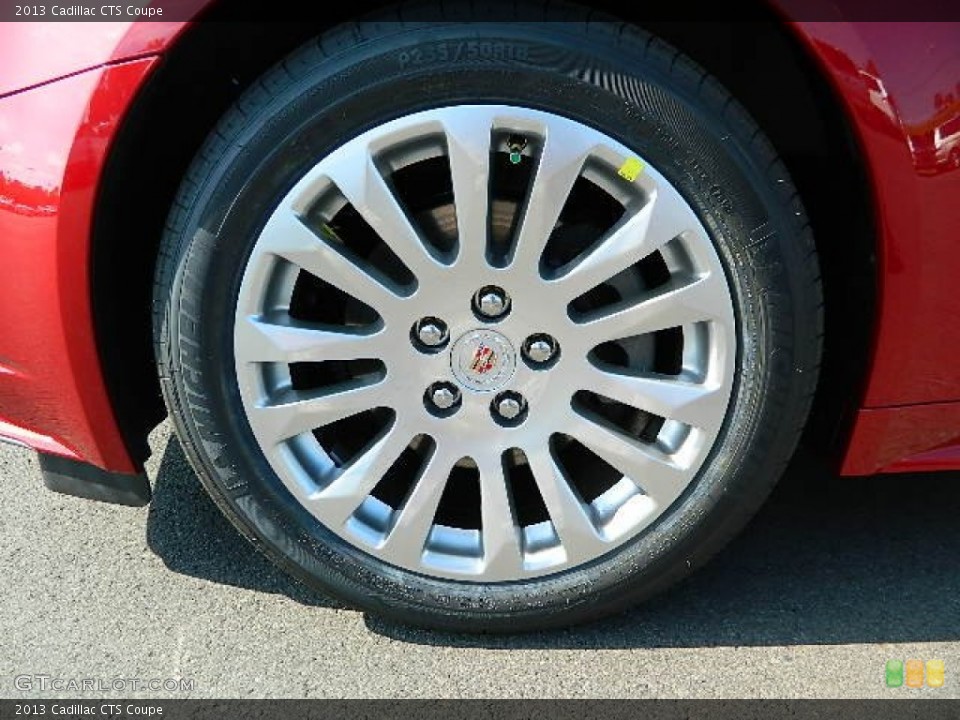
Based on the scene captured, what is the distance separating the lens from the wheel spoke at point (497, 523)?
189 cm

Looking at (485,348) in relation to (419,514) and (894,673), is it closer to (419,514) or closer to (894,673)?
(419,514)

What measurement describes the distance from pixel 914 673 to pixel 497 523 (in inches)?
29.5

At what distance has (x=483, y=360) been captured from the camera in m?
1.82

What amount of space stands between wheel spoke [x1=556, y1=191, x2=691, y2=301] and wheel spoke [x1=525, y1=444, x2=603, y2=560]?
0.29 m

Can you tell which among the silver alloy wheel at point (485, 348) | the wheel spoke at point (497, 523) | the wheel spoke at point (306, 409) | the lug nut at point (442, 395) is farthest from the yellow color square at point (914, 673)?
the wheel spoke at point (306, 409)

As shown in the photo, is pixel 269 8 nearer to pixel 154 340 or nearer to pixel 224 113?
pixel 224 113

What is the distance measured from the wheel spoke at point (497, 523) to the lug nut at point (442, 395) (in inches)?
4.4

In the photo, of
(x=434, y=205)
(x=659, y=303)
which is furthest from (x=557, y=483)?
(x=434, y=205)

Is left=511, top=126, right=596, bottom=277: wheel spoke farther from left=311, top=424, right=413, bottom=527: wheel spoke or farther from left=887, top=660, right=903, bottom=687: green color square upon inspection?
left=887, top=660, right=903, bottom=687: green color square

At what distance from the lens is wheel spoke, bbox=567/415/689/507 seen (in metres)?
1.86

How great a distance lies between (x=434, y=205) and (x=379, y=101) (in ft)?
0.77

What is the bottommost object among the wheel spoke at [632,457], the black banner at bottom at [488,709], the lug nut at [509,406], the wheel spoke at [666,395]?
the black banner at bottom at [488,709]

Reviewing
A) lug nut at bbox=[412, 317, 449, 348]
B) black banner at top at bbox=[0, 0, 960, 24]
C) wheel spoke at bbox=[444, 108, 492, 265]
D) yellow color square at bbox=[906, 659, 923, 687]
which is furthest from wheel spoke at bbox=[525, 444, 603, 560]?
black banner at top at bbox=[0, 0, 960, 24]

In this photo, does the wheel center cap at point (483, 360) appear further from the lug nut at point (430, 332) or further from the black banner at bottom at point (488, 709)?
the black banner at bottom at point (488, 709)
